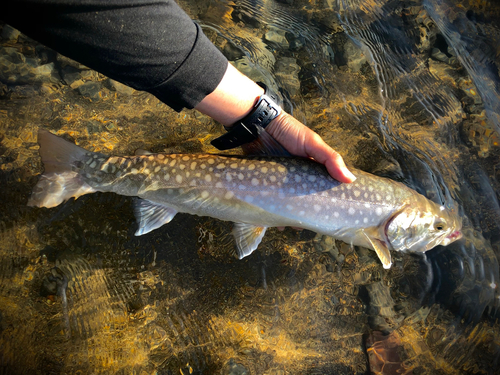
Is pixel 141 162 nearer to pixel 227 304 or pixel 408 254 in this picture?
pixel 227 304

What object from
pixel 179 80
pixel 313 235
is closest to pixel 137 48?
pixel 179 80

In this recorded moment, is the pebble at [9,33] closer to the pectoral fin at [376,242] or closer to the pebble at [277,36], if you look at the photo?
the pebble at [277,36]

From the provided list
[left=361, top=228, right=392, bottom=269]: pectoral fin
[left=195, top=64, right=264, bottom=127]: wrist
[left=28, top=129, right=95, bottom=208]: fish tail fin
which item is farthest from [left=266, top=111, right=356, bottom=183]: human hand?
[left=28, top=129, right=95, bottom=208]: fish tail fin

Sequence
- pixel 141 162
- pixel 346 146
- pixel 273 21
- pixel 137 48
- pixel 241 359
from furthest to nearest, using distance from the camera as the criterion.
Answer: pixel 273 21 → pixel 346 146 → pixel 241 359 → pixel 141 162 → pixel 137 48

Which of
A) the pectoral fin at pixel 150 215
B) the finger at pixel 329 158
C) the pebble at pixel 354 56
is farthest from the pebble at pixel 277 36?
the pectoral fin at pixel 150 215

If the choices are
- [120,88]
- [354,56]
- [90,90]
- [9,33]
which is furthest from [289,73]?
[9,33]
